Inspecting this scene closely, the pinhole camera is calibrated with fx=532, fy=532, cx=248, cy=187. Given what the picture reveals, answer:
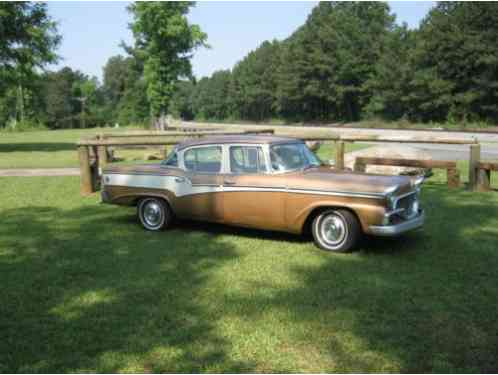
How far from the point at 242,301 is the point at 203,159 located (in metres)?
3.21

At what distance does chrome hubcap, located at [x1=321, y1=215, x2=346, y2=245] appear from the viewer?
22.6ft

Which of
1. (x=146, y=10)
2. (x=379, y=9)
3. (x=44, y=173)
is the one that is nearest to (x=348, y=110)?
(x=379, y=9)

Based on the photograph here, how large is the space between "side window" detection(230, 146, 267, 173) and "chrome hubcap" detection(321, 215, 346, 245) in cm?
114

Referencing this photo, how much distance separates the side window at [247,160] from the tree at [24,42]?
80.0 ft

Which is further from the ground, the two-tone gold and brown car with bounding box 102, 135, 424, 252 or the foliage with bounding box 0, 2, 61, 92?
the foliage with bounding box 0, 2, 61, 92

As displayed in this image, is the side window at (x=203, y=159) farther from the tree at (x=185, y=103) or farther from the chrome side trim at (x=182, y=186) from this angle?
the tree at (x=185, y=103)

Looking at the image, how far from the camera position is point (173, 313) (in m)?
4.98

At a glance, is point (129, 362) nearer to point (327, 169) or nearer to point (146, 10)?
point (327, 169)

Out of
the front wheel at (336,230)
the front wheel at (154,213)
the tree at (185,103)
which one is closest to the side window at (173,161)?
the front wheel at (154,213)

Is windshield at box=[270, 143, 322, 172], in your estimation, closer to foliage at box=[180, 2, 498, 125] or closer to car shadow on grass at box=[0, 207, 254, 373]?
car shadow on grass at box=[0, 207, 254, 373]

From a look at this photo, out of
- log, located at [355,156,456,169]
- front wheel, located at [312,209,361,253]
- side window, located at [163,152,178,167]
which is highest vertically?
side window, located at [163,152,178,167]

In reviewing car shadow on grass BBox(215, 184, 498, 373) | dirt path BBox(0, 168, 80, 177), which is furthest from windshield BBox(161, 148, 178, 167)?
dirt path BBox(0, 168, 80, 177)

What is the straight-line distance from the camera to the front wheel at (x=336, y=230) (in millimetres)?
6762

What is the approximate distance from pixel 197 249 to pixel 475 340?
389cm
